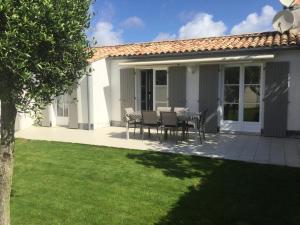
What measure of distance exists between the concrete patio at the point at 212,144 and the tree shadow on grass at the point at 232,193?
106 centimetres

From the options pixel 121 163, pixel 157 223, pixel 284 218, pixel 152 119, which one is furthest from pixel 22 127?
pixel 284 218

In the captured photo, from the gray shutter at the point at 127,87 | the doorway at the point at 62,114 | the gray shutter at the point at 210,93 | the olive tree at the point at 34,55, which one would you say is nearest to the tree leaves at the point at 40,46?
the olive tree at the point at 34,55

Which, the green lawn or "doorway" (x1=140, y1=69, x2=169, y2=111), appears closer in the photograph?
the green lawn

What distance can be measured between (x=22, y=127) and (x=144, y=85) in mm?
7637

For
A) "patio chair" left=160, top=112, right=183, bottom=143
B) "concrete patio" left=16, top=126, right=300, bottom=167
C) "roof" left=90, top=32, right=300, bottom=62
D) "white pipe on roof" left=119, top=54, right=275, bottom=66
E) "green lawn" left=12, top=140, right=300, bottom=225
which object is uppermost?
"roof" left=90, top=32, right=300, bottom=62

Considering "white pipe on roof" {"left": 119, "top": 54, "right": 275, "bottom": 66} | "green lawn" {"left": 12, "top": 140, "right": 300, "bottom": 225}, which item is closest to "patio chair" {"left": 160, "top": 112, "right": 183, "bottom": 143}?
"green lawn" {"left": 12, "top": 140, "right": 300, "bottom": 225}

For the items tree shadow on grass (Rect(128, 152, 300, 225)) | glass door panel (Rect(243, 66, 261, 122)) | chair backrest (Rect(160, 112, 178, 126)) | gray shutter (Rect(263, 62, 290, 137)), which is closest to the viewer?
tree shadow on grass (Rect(128, 152, 300, 225))

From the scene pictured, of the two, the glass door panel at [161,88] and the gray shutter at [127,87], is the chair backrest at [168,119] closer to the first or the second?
the glass door panel at [161,88]

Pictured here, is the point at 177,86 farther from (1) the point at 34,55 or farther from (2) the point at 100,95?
(1) the point at 34,55

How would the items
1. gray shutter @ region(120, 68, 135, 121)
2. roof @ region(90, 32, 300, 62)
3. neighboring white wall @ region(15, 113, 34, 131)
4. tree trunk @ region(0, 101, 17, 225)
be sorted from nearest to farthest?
tree trunk @ region(0, 101, 17, 225)
roof @ region(90, 32, 300, 62)
neighboring white wall @ region(15, 113, 34, 131)
gray shutter @ region(120, 68, 135, 121)

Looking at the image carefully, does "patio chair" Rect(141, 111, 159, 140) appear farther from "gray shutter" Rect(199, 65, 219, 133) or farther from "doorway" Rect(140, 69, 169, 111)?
"doorway" Rect(140, 69, 169, 111)

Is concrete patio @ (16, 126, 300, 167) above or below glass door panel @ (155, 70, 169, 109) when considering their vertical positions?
below

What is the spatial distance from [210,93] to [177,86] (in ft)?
6.14

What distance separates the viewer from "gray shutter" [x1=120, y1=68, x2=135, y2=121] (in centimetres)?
1864
